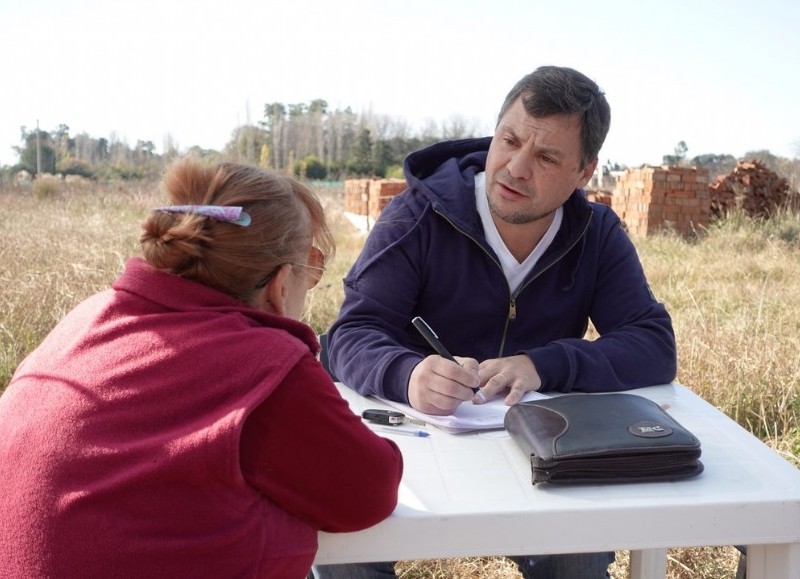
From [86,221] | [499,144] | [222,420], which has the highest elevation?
[499,144]

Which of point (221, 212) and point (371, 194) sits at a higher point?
point (221, 212)

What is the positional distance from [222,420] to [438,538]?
0.37 meters

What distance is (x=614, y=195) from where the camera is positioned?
36.9 ft

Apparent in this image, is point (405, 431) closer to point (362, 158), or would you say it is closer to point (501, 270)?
point (501, 270)

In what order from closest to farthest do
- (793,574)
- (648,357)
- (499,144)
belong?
(793,574)
(648,357)
(499,144)

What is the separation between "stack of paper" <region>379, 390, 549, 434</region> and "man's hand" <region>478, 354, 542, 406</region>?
0.06ft

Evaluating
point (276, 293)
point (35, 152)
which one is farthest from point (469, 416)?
point (35, 152)

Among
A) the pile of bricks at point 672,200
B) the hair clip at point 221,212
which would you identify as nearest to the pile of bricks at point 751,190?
the pile of bricks at point 672,200

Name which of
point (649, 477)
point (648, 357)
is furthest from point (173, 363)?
point (648, 357)

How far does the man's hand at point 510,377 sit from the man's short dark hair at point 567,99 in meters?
0.73

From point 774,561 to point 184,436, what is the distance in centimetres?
94

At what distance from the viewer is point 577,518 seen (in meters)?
1.22

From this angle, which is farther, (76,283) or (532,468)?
(76,283)

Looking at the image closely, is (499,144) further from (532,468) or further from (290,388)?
(290,388)
